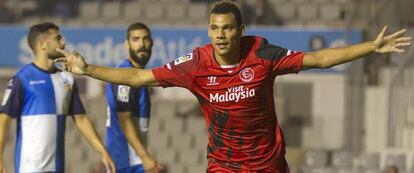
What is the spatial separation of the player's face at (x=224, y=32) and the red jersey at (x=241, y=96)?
0.16m

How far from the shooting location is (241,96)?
25.7 ft

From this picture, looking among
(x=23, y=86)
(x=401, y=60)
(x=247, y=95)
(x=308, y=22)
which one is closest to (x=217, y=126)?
(x=247, y=95)

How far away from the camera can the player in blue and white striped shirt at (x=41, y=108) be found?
9609mm

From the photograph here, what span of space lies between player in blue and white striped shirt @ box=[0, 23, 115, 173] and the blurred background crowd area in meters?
9.16

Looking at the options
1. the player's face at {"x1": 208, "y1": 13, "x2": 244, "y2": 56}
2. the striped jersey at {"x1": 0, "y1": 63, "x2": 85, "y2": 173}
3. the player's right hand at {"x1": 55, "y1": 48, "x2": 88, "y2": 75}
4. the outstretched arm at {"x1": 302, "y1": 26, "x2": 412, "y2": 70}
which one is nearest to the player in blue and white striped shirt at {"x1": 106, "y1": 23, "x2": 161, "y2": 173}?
the striped jersey at {"x1": 0, "y1": 63, "x2": 85, "y2": 173}

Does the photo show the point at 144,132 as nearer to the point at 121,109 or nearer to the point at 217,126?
the point at 121,109

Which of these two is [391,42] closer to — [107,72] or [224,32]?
[224,32]

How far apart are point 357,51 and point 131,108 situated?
3.03 m

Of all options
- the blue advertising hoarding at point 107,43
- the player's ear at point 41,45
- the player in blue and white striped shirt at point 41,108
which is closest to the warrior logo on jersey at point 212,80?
the player in blue and white striped shirt at point 41,108

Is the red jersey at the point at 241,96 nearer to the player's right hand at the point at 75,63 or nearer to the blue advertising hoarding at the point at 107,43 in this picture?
the player's right hand at the point at 75,63

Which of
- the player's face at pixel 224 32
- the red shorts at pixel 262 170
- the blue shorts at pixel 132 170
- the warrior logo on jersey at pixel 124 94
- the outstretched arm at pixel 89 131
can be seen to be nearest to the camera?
the player's face at pixel 224 32

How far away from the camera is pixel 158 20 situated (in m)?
22.1

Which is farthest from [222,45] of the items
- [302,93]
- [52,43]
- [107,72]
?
[302,93]

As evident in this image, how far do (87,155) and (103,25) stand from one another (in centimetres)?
284
